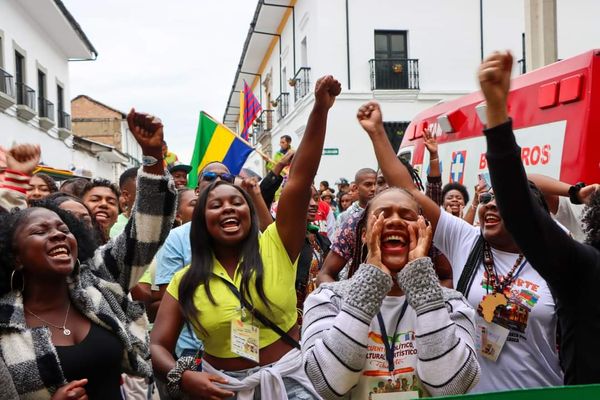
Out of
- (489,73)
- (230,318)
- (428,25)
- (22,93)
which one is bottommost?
(230,318)

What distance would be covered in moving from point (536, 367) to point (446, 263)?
1.13m

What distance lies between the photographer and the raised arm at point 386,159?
323cm

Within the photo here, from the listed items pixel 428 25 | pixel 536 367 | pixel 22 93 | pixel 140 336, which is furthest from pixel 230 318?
pixel 22 93

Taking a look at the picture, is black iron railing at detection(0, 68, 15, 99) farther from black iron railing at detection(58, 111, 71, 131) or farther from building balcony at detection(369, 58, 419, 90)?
building balcony at detection(369, 58, 419, 90)

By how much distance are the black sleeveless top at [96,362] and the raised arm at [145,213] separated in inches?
13.4

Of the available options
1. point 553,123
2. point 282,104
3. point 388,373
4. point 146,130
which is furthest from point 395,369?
point 282,104

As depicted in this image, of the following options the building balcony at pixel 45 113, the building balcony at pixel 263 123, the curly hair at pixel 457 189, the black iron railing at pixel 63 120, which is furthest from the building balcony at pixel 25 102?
the curly hair at pixel 457 189

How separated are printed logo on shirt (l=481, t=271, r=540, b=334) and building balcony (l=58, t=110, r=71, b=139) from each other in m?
24.1

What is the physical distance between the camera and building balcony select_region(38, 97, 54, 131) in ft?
72.7

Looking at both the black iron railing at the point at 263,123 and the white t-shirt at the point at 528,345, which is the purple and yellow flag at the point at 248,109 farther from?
the black iron railing at the point at 263,123

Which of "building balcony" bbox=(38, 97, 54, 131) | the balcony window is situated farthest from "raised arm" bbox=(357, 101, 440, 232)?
"building balcony" bbox=(38, 97, 54, 131)

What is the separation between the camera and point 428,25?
19266 mm

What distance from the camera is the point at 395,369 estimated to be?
2240 mm

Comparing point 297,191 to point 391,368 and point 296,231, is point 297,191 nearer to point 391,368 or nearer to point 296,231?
point 296,231
